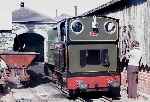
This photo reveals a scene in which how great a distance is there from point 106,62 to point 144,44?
162 cm

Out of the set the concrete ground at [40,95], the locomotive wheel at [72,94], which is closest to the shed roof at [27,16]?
the concrete ground at [40,95]

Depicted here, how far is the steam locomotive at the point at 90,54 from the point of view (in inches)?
534

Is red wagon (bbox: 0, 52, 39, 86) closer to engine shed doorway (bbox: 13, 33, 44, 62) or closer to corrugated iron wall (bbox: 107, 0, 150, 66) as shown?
corrugated iron wall (bbox: 107, 0, 150, 66)

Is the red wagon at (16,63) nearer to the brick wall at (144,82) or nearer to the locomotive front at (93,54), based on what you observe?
the locomotive front at (93,54)

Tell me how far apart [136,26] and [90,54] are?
2.28m

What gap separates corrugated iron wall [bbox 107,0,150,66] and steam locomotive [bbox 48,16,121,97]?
98 cm

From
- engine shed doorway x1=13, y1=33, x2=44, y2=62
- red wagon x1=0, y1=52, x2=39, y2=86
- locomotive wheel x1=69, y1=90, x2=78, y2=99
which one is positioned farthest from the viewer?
engine shed doorway x1=13, y1=33, x2=44, y2=62

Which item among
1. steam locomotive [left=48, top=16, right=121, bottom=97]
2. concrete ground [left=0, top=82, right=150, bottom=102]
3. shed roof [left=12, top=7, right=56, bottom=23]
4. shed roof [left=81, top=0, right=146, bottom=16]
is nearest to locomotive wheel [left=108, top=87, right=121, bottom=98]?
steam locomotive [left=48, top=16, right=121, bottom=97]

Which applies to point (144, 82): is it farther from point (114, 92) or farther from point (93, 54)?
point (93, 54)

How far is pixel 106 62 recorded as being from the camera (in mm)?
13859

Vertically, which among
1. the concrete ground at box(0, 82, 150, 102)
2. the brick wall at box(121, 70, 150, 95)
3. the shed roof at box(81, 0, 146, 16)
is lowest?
the concrete ground at box(0, 82, 150, 102)

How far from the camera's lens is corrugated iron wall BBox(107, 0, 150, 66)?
13.3 m

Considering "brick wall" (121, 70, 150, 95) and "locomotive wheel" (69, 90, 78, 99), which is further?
"locomotive wheel" (69, 90, 78, 99)

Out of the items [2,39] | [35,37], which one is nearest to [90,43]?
[2,39]
